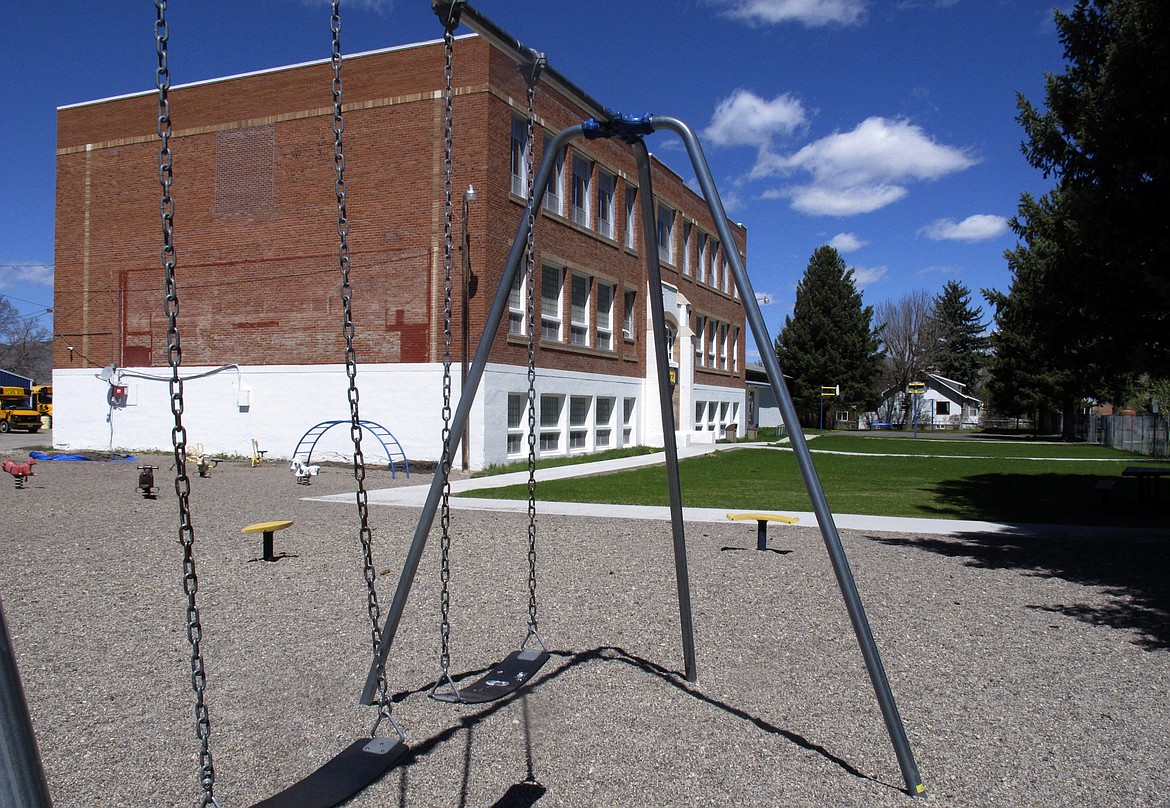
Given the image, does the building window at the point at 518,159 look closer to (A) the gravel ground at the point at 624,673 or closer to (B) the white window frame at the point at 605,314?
(B) the white window frame at the point at 605,314

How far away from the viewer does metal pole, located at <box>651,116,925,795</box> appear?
3902mm

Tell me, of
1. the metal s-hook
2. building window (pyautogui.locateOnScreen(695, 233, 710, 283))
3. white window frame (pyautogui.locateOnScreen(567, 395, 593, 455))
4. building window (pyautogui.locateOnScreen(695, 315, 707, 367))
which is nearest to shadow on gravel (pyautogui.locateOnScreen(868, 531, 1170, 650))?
the metal s-hook

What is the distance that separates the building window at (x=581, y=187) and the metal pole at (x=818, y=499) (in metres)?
20.7

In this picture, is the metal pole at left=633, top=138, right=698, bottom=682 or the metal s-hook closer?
the metal s-hook

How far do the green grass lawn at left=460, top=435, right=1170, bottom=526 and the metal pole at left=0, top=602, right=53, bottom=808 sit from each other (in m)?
13.0

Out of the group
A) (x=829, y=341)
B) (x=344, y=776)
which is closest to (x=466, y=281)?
(x=344, y=776)

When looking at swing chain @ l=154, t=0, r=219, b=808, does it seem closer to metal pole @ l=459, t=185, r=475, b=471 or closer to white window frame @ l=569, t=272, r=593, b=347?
metal pole @ l=459, t=185, r=475, b=471

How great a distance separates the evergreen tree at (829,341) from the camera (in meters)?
63.0

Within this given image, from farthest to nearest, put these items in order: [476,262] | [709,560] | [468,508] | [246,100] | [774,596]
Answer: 1. [246,100]
2. [476,262]
3. [468,508]
4. [709,560]
5. [774,596]

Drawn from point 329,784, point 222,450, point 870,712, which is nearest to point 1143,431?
point 222,450

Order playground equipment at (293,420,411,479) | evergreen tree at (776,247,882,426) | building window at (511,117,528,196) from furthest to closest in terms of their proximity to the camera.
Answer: evergreen tree at (776,247,882,426) < building window at (511,117,528,196) < playground equipment at (293,420,411,479)

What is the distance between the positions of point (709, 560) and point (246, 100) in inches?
735

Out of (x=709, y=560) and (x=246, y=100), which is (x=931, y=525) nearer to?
(x=709, y=560)

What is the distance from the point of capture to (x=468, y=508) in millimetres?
13727
